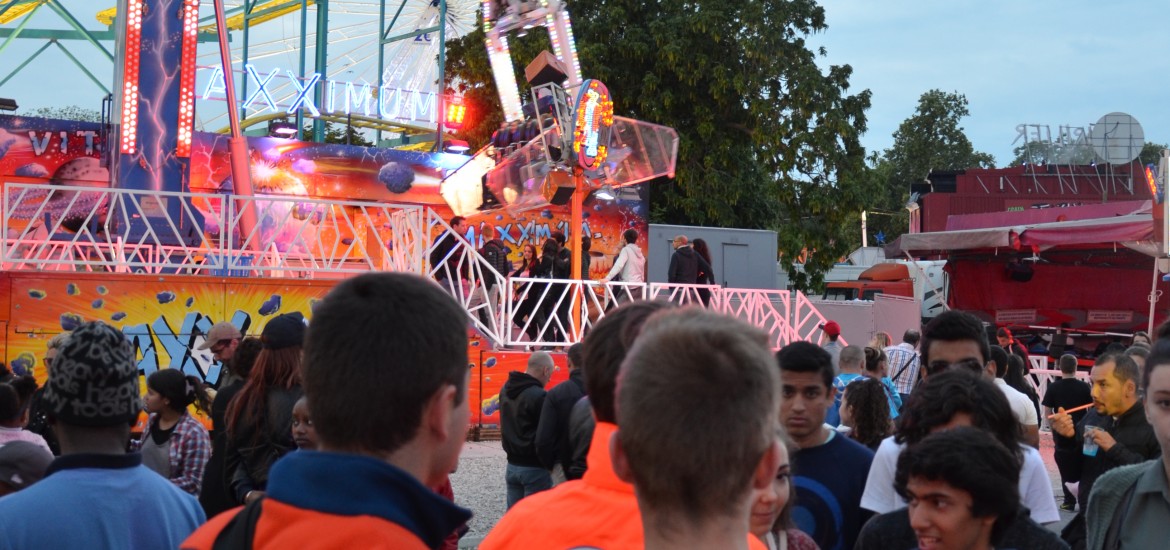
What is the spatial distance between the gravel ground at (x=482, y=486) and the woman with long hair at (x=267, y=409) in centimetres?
431

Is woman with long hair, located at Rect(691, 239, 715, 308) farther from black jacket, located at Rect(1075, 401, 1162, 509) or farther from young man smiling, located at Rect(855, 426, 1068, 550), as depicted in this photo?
young man smiling, located at Rect(855, 426, 1068, 550)

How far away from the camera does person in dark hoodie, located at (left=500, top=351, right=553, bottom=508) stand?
7.84 m

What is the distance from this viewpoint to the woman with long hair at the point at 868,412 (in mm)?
5891

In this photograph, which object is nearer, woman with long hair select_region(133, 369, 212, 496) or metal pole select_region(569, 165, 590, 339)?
woman with long hair select_region(133, 369, 212, 496)

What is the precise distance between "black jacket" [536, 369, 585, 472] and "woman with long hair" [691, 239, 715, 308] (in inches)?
392

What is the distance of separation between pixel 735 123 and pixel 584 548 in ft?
81.9

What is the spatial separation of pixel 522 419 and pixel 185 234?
1115 cm

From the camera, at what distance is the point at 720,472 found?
5.89 ft

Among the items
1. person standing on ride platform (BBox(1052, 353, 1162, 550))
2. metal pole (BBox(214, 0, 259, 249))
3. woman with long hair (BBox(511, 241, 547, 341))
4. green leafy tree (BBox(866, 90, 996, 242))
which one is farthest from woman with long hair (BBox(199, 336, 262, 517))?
green leafy tree (BBox(866, 90, 996, 242))

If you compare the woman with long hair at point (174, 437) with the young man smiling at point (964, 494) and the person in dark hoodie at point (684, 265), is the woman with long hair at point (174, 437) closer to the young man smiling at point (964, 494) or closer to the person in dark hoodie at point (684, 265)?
the young man smiling at point (964, 494)

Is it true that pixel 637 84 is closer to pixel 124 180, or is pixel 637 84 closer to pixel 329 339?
pixel 124 180

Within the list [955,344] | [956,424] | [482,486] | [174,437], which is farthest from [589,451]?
[482,486]

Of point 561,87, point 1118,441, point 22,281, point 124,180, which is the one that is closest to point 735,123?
point 561,87

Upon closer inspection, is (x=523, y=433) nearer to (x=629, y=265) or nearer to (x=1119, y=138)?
(x=629, y=265)
